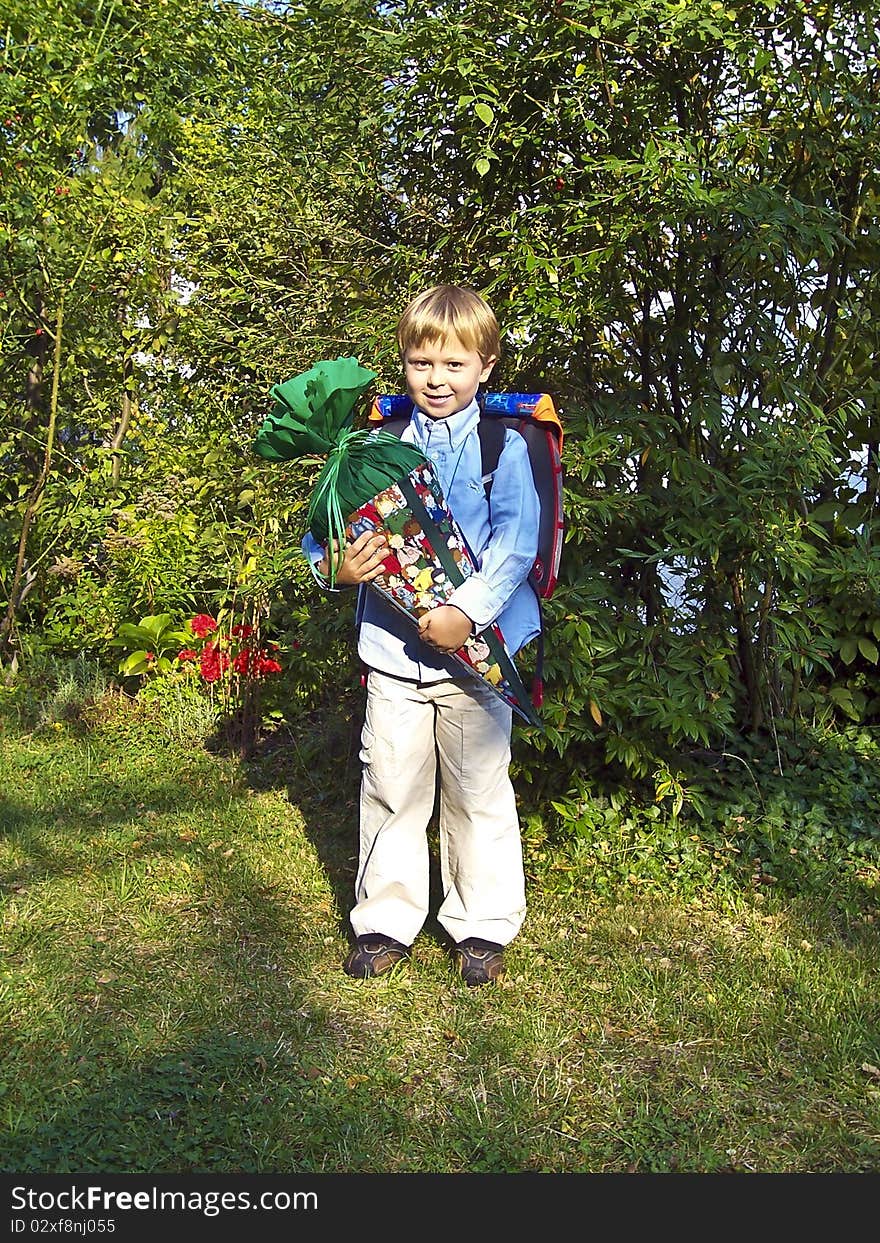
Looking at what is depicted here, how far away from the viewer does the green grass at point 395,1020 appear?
266 cm

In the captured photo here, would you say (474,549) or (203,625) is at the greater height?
(474,549)

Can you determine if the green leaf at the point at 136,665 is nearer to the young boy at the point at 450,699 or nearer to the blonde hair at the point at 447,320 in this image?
the young boy at the point at 450,699

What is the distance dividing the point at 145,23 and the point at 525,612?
4672 millimetres

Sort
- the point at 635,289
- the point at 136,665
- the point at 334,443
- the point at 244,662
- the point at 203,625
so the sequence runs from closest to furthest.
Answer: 1. the point at 334,443
2. the point at 635,289
3. the point at 244,662
4. the point at 203,625
5. the point at 136,665

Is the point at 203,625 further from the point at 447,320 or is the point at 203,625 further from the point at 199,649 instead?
the point at 447,320

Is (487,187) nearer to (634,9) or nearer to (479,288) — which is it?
(479,288)

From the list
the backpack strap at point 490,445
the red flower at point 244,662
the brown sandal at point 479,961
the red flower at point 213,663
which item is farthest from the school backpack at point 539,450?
the red flower at point 213,663

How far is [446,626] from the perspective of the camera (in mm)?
3041

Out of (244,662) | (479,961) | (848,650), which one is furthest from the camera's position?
(244,662)

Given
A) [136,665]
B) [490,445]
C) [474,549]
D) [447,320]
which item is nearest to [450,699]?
[474,549]

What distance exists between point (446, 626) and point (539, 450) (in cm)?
55

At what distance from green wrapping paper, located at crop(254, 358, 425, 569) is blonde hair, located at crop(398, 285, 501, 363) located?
0.67 ft

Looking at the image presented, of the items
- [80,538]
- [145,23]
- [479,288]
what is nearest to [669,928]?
[479,288]

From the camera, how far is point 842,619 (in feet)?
15.1
